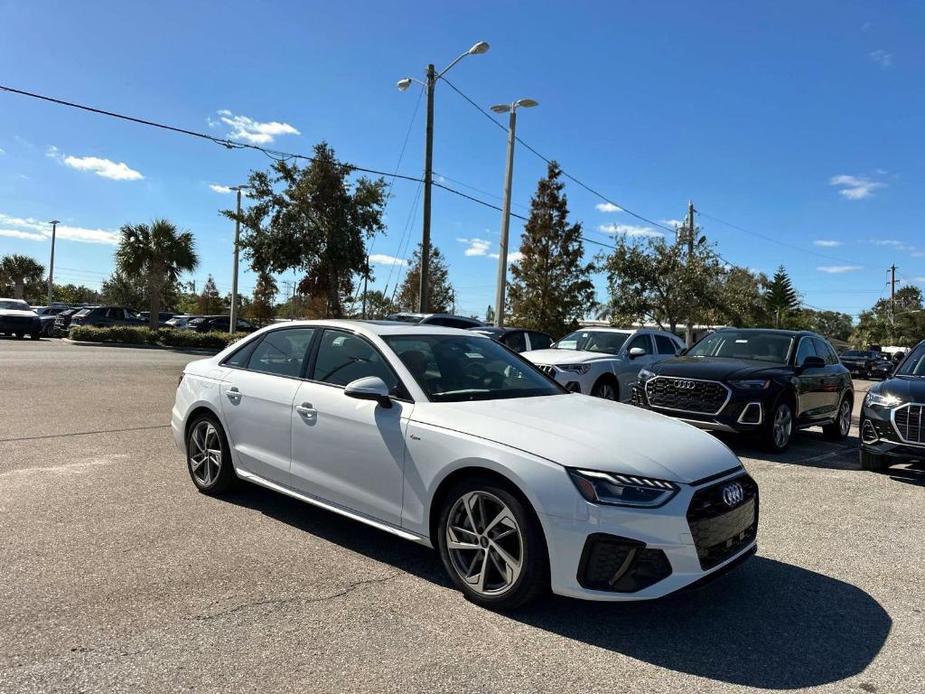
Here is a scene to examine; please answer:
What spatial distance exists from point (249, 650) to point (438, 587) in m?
1.17

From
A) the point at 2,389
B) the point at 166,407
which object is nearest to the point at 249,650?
the point at 166,407

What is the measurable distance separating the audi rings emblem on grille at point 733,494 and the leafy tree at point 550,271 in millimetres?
40303

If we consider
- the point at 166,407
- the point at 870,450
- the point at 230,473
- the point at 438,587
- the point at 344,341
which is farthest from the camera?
the point at 166,407

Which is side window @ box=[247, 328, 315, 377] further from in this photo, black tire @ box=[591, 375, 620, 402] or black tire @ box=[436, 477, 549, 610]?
black tire @ box=[591, 375, 620, 402]

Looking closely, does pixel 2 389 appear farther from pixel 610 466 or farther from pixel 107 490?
pixel 610 466

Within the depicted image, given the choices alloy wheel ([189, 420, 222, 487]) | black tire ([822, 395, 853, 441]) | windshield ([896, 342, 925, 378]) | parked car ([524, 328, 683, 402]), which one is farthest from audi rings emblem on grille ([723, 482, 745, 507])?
black tire ([822, 395, 853, 441])

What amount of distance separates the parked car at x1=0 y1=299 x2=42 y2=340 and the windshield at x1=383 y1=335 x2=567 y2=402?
30052 millimetres

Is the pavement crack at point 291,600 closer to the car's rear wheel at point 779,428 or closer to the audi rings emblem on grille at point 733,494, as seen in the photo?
the audi rings emblem on grille at point 733,494

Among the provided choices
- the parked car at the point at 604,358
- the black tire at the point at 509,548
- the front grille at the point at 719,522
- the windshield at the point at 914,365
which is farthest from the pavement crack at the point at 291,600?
the windshield at the point at 914,365

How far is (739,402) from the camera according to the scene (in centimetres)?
837

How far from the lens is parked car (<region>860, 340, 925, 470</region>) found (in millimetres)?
7035

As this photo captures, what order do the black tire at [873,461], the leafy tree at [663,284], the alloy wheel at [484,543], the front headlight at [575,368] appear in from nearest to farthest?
the alloy wheel at [484,543]
the black tire at [873,461]
the front headlight at [575,368]
the leafy tree at [663,284]

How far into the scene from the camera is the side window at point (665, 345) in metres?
12.9

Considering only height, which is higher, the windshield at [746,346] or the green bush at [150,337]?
the windshield at [746,346]
